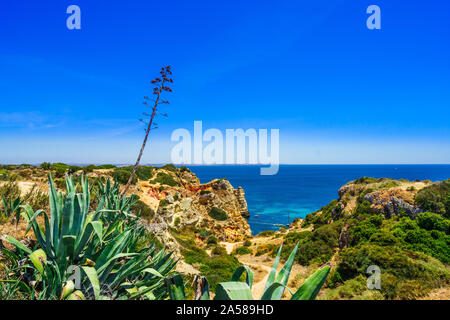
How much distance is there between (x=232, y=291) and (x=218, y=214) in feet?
91.2

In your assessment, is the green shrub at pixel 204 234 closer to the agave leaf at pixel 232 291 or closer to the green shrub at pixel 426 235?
the green shrub at pixel 426 235

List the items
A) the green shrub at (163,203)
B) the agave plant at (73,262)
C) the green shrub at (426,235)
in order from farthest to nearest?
the green shrub at (163,203)
the green shrub at (426,235)
the agave plant at (73,262)

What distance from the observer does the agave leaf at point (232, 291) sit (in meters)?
1.69

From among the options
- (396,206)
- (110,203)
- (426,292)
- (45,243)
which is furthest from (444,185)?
(45,243)

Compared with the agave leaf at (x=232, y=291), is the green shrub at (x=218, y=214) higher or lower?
lower

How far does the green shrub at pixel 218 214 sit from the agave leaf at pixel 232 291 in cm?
2724

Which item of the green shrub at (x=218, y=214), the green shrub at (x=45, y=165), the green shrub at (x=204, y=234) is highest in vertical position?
the green shrub at (x=45, y=165)

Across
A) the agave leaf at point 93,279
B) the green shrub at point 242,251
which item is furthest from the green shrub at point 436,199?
the agave leaf at point 93,279

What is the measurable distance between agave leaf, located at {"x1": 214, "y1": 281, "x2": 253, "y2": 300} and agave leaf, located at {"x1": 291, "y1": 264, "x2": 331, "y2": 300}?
17.3 inches

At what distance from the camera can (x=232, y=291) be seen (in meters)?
1.70

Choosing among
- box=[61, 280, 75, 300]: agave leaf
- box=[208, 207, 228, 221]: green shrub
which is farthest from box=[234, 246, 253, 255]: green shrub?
box=[61, 280, 75, 300]: agave leaf

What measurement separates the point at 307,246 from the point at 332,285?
6083mm

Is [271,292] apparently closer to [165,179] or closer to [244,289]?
[244,289]

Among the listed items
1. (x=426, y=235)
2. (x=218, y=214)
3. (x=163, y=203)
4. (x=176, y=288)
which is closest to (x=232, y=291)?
(x=176, y=288)
